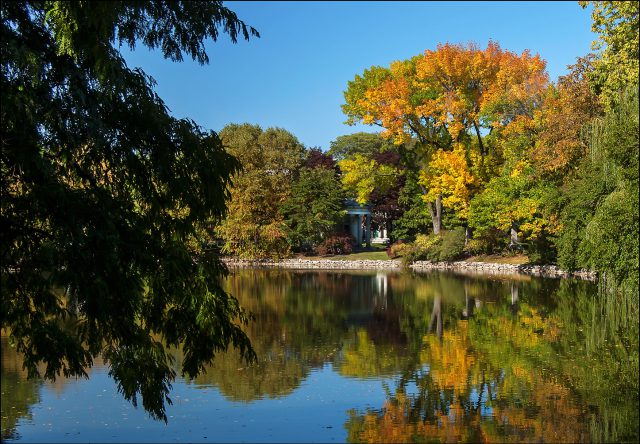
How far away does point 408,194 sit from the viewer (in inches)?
2002

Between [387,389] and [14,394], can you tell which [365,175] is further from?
[14,394]

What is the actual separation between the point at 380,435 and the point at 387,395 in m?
2.06

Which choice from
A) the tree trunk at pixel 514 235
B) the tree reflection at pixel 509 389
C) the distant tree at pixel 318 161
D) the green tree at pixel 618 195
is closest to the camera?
the tree reflection at pixel 509 389

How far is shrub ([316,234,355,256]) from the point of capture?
51.0m

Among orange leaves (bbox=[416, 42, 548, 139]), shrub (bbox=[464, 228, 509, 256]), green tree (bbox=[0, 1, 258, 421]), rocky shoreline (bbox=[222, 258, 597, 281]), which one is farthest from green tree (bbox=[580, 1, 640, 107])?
shrub (bbox=[464, 228, 509, 256])

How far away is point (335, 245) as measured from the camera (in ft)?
170

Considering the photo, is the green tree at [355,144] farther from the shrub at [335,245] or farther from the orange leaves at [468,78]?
the orange leaves at [468,78]

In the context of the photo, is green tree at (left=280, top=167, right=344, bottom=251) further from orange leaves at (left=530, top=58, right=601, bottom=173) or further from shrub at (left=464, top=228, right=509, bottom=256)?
orange leaves at (left=530, top=58, right=601, bottom=173)

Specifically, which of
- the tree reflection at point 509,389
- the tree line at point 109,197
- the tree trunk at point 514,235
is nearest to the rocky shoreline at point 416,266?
the tree trunk at point 514,235

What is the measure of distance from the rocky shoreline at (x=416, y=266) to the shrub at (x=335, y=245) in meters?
2.07

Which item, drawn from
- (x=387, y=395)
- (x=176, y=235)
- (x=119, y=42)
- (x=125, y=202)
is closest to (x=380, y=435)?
(x=387, y=395)

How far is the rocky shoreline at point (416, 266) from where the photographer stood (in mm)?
36594

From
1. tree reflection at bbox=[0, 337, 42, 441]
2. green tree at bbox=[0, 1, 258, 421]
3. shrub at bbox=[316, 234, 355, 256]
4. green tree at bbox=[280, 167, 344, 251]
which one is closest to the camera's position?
green tree at bbox=[0, 1, 258, 421]

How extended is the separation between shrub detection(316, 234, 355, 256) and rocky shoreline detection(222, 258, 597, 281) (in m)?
2.07
